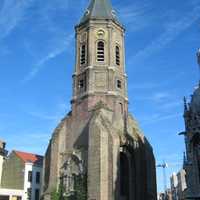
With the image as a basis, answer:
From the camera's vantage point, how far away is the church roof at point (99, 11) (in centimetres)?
4572

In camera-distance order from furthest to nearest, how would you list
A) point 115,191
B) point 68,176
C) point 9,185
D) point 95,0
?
1. point 9,185
2. point 95,0
3. point 68,176
4. point 115,191

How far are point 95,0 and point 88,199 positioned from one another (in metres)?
27.3

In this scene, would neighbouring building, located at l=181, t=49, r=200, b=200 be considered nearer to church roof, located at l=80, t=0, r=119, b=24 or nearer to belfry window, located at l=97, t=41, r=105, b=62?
belfry window, located at l=97, t=41, r=105, b=62

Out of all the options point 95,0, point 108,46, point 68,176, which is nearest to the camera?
point 68,176

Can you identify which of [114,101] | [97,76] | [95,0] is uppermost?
[95,0]

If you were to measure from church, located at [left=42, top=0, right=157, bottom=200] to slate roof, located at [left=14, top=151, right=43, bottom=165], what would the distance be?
15656mm

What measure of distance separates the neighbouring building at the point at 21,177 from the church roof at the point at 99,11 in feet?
78.2

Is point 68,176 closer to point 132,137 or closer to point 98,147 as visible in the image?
point 98,147

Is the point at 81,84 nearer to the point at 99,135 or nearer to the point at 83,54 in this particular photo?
the point at 83,54

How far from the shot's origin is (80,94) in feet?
139

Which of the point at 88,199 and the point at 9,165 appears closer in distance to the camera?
the point at 88,199

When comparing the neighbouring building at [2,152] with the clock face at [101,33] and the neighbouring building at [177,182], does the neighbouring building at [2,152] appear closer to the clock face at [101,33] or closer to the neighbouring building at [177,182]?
the clock face at [101,33]

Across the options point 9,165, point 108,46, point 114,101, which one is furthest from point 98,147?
point 9,165

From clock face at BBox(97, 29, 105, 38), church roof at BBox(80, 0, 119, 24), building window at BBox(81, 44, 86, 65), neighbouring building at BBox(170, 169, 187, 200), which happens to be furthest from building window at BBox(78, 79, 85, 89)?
neighbouring building at BBox(170, 169, 187, 200)
